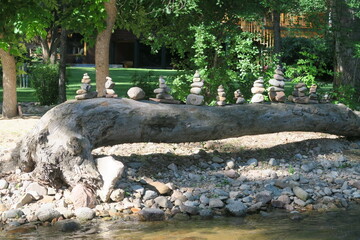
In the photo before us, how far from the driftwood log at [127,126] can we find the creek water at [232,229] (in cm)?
85

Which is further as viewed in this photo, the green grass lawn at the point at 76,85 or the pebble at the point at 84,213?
the green grass lawn at the point at 76,85

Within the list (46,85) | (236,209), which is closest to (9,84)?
(46,85)

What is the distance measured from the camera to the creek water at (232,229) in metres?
5.75

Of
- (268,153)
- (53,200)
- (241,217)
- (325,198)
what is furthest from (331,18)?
(53,200)

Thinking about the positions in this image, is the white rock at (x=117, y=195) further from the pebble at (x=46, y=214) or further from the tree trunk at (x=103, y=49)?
the tree trunk at (x=103, y=49)

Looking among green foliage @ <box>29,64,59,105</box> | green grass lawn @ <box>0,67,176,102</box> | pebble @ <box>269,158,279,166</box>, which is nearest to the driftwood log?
pebble @ <box>269,158,279,166</box>

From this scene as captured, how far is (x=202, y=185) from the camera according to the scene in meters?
7.32

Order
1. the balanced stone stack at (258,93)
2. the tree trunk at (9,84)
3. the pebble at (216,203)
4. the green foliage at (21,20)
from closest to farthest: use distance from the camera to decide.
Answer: the pebble at (216,203) < the balanced stone stack at (258,93) < the green foliage at (21,20) < the tree trunk at (9,84)

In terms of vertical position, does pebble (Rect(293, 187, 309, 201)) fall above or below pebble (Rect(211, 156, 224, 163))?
below

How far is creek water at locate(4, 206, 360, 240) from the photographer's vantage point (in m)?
5.75

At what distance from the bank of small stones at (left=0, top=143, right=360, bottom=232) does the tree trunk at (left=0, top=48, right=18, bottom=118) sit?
15.8 feet

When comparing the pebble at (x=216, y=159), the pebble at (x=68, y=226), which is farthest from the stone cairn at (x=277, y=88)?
the pebble at (x=68, y=226)

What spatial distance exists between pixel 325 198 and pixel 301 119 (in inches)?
78.3

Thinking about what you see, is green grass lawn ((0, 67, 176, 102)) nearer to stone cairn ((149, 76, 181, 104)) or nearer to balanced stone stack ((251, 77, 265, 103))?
balanced stone stack ((251, 77, 265, 103))
